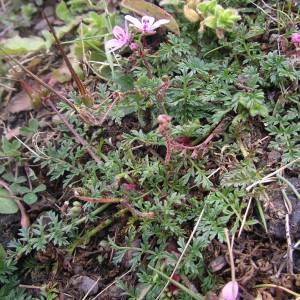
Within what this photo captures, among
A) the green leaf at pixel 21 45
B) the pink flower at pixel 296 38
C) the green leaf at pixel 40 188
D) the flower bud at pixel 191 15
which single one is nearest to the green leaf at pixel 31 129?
the green leaf at pixel 40 188

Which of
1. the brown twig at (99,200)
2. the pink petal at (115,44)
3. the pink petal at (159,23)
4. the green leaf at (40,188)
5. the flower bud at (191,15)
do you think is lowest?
the green leaf at (40,188)

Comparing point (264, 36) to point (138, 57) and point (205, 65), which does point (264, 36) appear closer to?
point (205, 65)

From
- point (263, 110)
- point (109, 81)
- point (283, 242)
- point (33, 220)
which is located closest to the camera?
point (283, 242)

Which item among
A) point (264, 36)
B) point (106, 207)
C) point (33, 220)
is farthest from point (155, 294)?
point (264, 36)

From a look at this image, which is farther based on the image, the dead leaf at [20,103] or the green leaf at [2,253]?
the dead leaf at [20,103]

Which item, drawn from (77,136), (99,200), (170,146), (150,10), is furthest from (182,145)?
(150,10)

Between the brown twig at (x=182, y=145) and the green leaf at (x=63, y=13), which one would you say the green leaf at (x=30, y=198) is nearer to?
the brown twig at (x=182, y=145)
